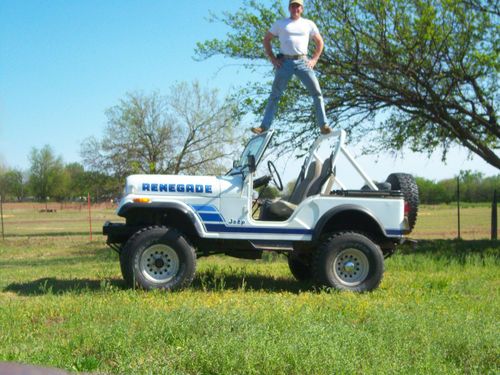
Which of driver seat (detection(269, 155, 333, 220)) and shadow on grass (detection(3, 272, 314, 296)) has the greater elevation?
driver seat (detection(269, 155, 333, 220))

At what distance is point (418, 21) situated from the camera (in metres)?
12.7

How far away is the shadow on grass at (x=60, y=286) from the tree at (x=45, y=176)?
2985 inches

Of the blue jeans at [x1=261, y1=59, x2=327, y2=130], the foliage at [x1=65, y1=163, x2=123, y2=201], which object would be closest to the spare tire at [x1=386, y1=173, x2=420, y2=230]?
the blue jeans at [x1=261, y1=59, x2=327, y2=130]

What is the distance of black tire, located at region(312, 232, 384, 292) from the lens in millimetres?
7500

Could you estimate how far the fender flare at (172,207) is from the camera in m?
7.31

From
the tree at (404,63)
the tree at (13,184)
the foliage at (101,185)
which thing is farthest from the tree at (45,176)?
the tree at (404,63)

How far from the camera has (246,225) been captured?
7539mm

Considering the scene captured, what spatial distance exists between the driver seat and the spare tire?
3.23 feet

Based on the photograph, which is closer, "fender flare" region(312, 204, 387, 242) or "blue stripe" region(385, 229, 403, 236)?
"fender flare" region(312, 204, 387, 242)

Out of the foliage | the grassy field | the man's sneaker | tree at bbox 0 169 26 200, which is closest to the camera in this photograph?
the grassy field

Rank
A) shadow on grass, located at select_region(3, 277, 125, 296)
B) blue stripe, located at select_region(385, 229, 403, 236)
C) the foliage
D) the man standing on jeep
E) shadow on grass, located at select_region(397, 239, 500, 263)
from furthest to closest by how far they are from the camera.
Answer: the foliage
shadow on grass, located at select_region(397, 239, 500, 263)
the man standing on jeep
blue stripe, located at select_region(385, 229, 403, 236)
shadow on grass, located at select_region(3, 277, 125, 296)

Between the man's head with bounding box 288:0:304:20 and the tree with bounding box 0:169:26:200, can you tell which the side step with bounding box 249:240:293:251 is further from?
the tree with bounding box 0:169:26:200

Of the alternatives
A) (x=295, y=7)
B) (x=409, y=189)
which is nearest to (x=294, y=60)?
(x=295, y=7)

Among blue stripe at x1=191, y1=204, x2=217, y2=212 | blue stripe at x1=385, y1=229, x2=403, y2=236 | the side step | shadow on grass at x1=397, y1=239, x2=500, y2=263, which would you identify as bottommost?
shadow on grass at x1=397, y1=239, x2=500, y2=263
